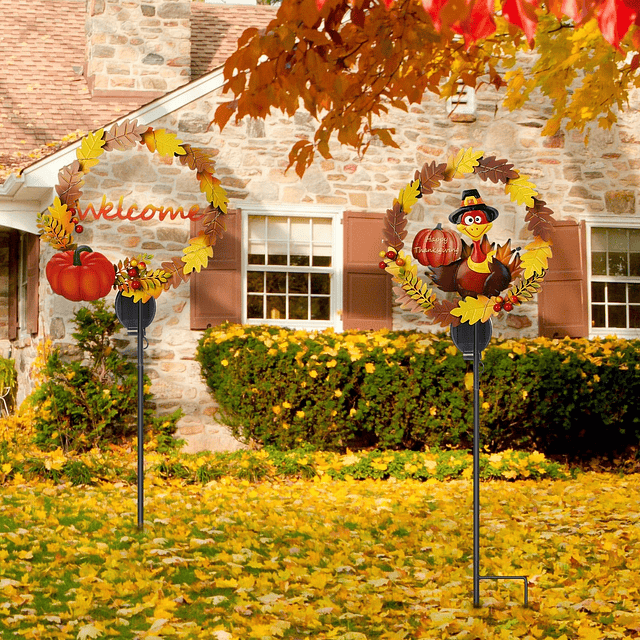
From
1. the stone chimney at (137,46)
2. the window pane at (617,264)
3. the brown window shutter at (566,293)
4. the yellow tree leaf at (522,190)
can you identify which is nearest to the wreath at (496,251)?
the yellow tree leaf at (522,190)

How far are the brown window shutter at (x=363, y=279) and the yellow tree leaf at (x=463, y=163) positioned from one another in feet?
15.9

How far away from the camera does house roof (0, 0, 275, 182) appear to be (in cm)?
949

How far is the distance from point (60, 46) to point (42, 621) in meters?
9.79

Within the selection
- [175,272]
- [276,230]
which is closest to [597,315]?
[276,230]

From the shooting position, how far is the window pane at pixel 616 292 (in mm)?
9641

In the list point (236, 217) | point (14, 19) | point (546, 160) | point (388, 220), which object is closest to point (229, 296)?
point (236, 217)

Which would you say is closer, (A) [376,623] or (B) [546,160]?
(A) [376,623]

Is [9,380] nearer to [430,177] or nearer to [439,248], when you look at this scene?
[439,248]

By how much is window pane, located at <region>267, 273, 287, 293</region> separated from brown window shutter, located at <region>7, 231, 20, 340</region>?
3.62 m

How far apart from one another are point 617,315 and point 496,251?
242 inches

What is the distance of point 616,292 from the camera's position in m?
9.66

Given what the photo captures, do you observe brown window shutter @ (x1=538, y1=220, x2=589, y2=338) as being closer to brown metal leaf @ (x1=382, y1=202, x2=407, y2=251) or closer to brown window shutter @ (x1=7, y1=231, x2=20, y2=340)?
brown metal leaf @ (x1=382, y1=202, x2=407, y2=251)

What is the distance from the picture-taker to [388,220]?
425 cm

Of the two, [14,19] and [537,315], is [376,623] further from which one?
[14,19]
